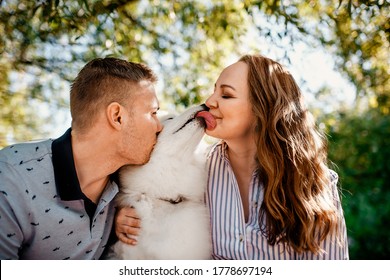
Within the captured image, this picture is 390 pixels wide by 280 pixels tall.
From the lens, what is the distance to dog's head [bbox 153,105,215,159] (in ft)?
9.86

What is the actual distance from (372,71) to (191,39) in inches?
73.6

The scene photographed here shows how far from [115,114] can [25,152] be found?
1.89 feet

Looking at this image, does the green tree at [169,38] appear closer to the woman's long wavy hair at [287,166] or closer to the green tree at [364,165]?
the woman's long wavy hair at [287,166]

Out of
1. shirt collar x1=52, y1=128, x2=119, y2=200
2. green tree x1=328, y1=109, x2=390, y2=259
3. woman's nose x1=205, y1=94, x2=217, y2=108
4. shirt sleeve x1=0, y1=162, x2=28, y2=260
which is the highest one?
green tree x1=328, y1=109, x2=390, y2=259

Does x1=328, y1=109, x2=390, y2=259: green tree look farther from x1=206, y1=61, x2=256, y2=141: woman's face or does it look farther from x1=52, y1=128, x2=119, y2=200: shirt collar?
x1=52, y1=128, x2=119, y2=200: shirt collar

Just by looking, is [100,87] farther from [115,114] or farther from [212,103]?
[212,103]

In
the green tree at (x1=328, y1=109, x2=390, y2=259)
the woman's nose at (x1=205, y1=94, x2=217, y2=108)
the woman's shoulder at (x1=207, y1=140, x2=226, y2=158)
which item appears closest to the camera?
the woman's nose at (x1=205, y1=94, x2=217, y2=108)

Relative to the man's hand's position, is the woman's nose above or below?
above

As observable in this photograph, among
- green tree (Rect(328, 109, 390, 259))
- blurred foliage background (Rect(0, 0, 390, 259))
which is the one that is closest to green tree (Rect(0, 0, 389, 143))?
blurred foliage background (Rect(0, 0, 390, 259))

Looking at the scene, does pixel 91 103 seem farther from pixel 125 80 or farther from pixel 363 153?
pixel 363 153

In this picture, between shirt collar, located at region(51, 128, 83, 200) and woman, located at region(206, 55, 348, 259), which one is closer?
shirt collar, located at region(51, 128, 83, 200)

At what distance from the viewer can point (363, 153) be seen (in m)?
8.16

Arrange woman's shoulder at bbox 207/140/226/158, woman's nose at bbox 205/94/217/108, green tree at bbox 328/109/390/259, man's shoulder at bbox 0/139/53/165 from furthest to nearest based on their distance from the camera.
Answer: green tree at bbox 328/109/390/259 → woman's shoulder at bbox 207/140/226/158 → woman's nose at bbox 205/94/217/108 → man's shoulder at bbox 0/139/53/165

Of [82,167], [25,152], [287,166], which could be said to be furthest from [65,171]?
[287,166]
